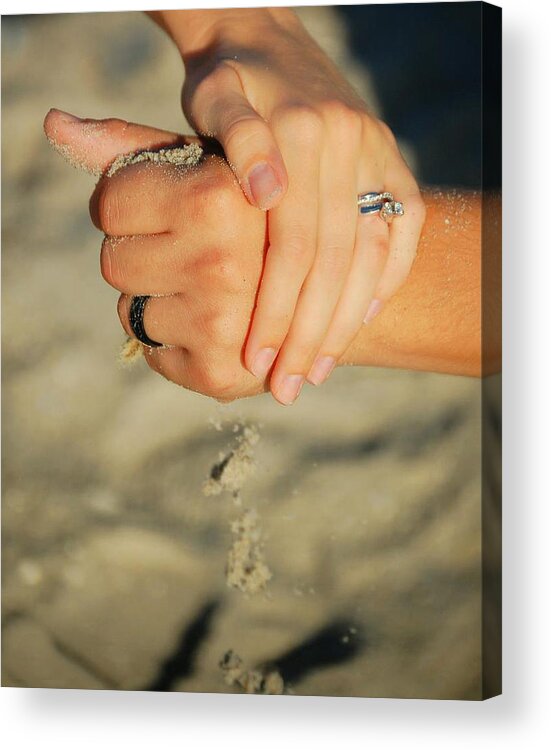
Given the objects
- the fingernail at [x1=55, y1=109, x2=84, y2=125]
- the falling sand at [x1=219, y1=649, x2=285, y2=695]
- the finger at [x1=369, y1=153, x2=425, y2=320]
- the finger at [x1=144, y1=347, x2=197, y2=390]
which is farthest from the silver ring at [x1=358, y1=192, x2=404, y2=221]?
the falling sand at [x1=219, y1=649, x2=285, y2=695]

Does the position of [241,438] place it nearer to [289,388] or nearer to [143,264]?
[289,388]

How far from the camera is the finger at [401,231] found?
73.4 inches

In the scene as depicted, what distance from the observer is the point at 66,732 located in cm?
204

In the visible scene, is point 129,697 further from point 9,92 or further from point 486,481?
point 9,92

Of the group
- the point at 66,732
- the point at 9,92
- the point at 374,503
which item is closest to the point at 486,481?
the point at 374,503

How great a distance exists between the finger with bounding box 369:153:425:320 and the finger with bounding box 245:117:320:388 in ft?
0.42

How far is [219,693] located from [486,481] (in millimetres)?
568

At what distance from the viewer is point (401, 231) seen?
1.88m

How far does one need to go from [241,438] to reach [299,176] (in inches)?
16.8

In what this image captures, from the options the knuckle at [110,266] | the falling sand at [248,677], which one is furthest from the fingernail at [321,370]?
the falling sand at [248,677]

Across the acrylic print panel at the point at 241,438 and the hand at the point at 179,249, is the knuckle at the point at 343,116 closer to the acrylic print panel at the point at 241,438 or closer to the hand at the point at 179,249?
the acrylic print panel at the point at 241,438

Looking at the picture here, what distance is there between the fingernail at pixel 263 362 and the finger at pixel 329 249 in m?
0.03

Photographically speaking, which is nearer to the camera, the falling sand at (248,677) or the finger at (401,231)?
the finger at (401,231)

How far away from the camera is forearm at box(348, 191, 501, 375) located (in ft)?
6.11
